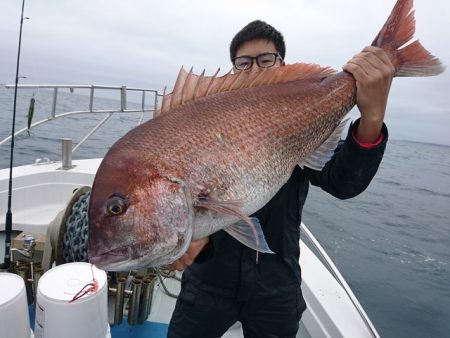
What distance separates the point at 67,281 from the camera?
186cm

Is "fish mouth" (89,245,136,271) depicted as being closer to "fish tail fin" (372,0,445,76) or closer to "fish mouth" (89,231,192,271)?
"fish mouth" (89,231,192,271)

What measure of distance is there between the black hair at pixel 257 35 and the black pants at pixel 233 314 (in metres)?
1.52

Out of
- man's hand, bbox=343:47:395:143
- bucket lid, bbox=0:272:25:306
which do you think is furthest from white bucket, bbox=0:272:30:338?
man's hand, bbox=343:47:395:143

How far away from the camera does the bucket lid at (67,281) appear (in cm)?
174

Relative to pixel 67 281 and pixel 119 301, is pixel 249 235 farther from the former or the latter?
pixel 119 301

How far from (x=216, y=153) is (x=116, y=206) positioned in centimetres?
45

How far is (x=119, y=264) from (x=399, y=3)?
1.72m

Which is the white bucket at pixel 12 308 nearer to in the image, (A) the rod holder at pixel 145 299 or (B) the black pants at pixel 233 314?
(B) the black pants at pixel 233 314

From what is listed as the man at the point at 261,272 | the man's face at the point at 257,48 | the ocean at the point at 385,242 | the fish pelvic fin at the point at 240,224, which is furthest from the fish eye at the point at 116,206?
the ocean at the point at 385,242

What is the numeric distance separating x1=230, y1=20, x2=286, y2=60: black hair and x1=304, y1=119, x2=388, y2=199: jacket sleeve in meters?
0.79

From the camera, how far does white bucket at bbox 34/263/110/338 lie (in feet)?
5.62

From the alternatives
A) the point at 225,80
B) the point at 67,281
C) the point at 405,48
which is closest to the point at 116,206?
the point at 225,80

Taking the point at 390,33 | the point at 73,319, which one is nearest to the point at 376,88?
the point at 390,33

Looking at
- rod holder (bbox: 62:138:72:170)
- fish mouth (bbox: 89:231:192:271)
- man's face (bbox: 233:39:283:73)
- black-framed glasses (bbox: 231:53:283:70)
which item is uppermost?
man's face (bbox: 233:39:283:73)
